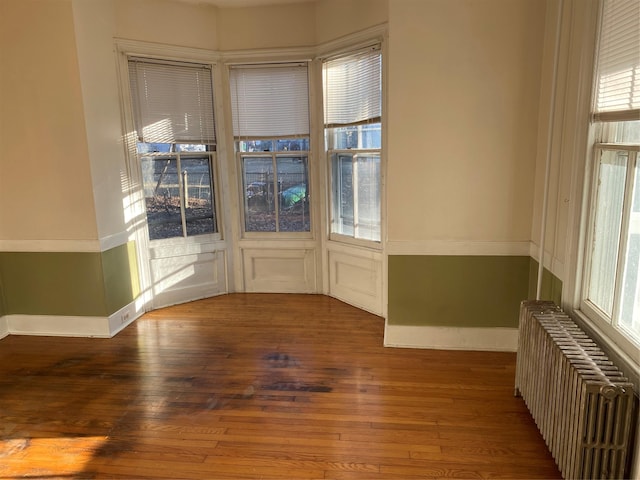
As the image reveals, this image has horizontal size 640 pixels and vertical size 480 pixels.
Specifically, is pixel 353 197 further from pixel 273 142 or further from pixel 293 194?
pixel 273 142

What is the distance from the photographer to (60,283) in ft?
13.3

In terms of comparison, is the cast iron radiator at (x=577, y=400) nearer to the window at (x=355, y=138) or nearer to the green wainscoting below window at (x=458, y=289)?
Result: the green wainscoting below window at (x=458, y=289)

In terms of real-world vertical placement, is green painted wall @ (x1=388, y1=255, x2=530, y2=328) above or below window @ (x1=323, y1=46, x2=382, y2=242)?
below

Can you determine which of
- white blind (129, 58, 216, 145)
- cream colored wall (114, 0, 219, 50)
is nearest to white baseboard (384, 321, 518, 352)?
white blind (129, 58, 216, 145)

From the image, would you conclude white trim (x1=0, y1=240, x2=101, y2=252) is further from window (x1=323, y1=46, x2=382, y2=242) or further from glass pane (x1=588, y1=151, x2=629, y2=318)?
glass pane (x1=588, y1=151, x2=629, y2=318)

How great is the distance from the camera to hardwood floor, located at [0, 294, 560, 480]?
7.86 ft

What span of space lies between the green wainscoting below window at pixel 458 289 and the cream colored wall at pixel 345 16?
2118mm

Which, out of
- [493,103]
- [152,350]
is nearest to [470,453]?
[493,103]

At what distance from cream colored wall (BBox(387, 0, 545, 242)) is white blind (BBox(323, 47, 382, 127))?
696mm

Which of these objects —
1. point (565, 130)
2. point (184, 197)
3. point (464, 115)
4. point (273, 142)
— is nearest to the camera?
point (565, 130)

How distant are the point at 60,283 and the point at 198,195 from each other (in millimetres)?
1598

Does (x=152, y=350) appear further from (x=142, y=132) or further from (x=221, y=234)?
(x=142, y=132)

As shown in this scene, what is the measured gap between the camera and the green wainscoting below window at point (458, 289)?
139 inches

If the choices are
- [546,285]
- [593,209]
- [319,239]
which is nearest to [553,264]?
[546,285]
